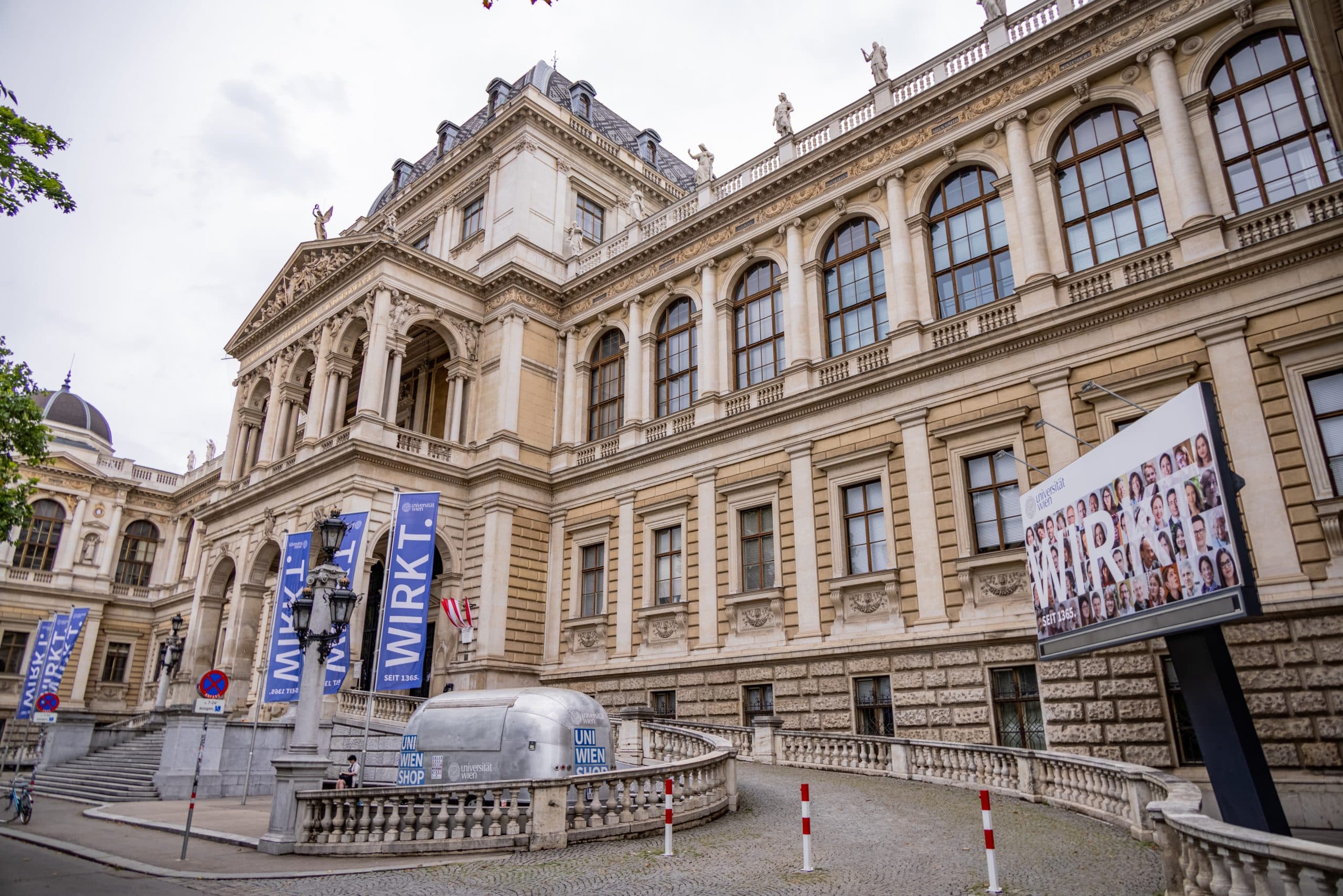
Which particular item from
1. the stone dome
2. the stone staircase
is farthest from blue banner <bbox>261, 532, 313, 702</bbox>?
the stone dome

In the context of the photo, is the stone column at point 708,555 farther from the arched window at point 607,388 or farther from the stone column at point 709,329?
the arched window at point 607,388

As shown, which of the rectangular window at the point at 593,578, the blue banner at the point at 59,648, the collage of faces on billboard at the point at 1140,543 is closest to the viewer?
the collage of faces on billboard at the point at 1140,543

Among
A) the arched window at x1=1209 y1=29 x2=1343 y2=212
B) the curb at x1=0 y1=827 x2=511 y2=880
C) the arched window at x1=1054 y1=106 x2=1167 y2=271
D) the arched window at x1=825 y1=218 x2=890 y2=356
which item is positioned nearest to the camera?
the curb at x1=0 y1=827 x2=511 y2=880

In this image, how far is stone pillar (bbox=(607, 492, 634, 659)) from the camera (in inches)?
1007

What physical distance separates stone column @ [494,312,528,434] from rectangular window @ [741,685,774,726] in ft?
40.7

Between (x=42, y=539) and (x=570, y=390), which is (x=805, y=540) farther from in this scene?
(x=42, y=539)

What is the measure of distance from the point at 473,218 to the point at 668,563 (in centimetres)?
1854

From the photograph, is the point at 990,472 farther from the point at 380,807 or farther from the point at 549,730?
the point at 380,807

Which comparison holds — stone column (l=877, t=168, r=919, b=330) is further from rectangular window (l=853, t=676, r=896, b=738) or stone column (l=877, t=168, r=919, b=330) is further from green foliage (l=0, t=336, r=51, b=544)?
green foliage (l=0, t=336, r=51, b=544)

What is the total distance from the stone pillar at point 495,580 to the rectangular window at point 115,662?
35.2 m

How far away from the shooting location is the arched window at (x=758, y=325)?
25.5 meters

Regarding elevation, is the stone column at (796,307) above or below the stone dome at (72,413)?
below

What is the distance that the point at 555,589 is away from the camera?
28.5 meters

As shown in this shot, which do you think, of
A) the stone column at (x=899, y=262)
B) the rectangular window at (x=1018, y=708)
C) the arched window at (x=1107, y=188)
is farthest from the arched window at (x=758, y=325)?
the rectangular window at (x=1018, y=708)
